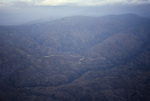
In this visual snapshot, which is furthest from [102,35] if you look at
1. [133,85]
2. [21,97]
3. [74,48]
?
[21,97]

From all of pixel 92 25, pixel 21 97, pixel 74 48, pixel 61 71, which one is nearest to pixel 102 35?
pixel 92 25

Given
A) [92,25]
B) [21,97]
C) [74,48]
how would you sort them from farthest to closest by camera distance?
[92,25], [74,48], [21,97]

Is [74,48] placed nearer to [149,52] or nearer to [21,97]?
[149,52]

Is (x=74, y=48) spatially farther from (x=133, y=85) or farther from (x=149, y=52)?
(x=133, y=85)

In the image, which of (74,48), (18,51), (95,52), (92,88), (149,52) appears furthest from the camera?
(74,48)

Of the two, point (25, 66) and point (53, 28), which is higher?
point (53, 28)

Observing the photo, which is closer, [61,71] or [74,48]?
[61,71]
